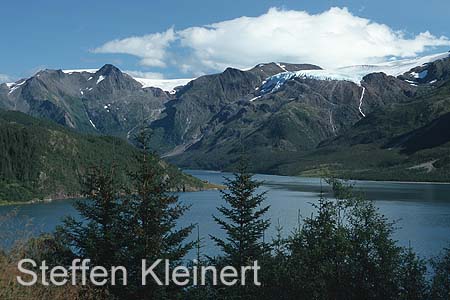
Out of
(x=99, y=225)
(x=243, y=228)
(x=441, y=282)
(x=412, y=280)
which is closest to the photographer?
(x=441, y=282)

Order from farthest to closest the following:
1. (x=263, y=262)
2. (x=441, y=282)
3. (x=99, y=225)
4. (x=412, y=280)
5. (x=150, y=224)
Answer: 1. (x=263, y=262)
2. (x=99, y=225)
3. (x=150, y=224)
4. (x=412, y=280)
5. (x=441, y=282)

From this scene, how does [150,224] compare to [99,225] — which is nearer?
[150,224]

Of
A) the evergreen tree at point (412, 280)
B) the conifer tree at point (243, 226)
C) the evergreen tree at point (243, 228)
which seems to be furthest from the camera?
the conifer tree at point (243, 226)

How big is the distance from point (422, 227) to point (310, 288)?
278 feet

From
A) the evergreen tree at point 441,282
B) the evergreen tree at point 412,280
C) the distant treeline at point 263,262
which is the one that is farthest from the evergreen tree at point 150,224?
the evergreen tree at point 441,282

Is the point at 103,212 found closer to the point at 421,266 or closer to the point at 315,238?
the point at 315,238

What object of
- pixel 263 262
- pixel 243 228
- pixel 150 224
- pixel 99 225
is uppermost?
pixel 150 224

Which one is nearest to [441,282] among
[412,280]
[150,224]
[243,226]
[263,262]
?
[412,280]

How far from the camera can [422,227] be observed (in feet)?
325

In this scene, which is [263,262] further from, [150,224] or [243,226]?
[243,226]

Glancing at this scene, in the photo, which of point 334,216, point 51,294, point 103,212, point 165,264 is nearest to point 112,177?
point 103,212

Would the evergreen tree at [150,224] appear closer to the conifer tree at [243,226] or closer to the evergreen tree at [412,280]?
the conifer tree at [243,226]

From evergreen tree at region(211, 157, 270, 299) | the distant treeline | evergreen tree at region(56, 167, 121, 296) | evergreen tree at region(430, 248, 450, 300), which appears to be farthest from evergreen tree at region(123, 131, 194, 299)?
evergreen tree at region(430, 248, 450, 300)

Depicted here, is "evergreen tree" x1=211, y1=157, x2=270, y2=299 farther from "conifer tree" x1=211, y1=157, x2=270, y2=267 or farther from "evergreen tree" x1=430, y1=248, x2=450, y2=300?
"evergreen tree" x1=430, y1=248, x2=450, y2=300
